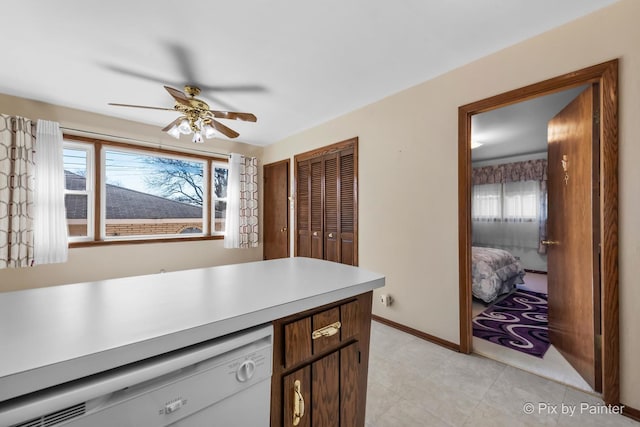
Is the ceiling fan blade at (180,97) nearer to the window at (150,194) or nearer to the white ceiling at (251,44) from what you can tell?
the white ceiling at (251,44)

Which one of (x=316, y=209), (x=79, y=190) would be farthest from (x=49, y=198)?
(x=316, y=209)

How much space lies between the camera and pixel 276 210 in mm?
4551

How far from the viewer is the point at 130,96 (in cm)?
279

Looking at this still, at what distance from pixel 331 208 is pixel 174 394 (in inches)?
117

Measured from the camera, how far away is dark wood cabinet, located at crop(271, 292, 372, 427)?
2.91ft

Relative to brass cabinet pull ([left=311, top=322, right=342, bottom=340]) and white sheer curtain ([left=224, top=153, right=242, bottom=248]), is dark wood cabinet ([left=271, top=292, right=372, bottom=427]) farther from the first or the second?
white sheer curtain ([left=224, top=153, right=242, bottom=248])

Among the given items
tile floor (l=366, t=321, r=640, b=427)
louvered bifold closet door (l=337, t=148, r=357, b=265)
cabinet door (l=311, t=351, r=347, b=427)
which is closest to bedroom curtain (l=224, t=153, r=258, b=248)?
louvered bifold closet door (l=337, t=148, r=357, b=265)

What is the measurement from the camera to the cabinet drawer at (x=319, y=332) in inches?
35.4

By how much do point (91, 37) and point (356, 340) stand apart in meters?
2.69

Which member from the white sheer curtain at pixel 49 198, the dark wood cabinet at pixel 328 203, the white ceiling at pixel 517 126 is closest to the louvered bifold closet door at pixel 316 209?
the dark wood cabinet at pixel 328 203

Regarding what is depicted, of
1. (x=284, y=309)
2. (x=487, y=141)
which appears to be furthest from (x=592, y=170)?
(x=487, y=141)

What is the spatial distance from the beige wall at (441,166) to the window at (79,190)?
122 inches

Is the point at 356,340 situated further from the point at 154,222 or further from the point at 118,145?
the point at 118,145

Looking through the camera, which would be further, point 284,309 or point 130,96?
point 130,96
